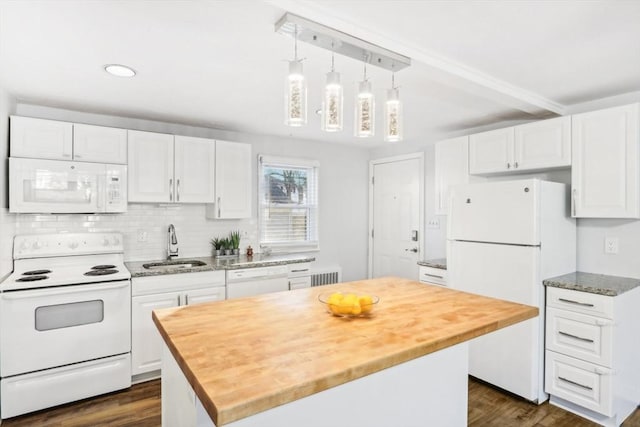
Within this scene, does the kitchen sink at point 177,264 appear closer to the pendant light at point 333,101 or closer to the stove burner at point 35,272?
the stove burner at point 35,272

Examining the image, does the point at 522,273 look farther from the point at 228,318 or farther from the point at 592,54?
the point at 228,318

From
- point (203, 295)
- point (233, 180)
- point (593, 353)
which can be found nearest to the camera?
point (593, 353)

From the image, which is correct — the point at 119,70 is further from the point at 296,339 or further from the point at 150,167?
the point at 296,339

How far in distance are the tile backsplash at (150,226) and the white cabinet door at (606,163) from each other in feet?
10.3

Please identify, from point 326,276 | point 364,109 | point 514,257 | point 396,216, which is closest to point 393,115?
point 364,109

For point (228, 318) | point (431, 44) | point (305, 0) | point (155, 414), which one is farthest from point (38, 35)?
point (155, 414)

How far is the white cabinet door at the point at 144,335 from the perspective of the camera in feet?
9.42

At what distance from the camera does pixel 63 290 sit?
2564 millimetres

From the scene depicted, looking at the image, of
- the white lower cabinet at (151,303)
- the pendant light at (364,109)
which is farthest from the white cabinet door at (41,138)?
the pendant light at (364,109)

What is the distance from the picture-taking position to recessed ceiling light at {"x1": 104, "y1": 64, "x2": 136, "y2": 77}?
2.24 meters

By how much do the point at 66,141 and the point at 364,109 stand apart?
2.62 meters

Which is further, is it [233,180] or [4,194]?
[233,180]

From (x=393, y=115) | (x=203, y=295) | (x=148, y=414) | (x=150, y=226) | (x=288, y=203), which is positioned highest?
(x=393, y=115)

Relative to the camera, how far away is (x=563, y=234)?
2846 mm
